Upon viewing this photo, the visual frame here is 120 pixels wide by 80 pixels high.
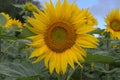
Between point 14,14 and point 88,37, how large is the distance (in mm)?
17322

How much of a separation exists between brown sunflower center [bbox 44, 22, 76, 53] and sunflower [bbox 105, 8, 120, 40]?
5.20 feet

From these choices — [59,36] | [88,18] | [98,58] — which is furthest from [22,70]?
[88,18]

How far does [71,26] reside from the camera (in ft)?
6.17

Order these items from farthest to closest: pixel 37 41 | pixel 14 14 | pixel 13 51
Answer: pixel 14 14, pixel 13 51, pixel 37 41

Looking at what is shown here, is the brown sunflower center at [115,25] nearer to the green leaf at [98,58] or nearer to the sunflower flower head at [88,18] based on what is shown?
the sunflower flower head at [88,18]

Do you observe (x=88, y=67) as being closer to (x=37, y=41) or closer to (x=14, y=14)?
(x=37, y=41)

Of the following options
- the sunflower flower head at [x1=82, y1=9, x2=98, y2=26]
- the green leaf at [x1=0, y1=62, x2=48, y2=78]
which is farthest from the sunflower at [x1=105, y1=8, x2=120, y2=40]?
the green leaf at [x1=0, y1=62, x2=48, y2=78]

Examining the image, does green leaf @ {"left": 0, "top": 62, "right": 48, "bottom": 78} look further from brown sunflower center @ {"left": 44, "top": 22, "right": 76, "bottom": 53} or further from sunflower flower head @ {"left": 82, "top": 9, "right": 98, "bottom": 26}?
sunflower flower head @ {"left": 82, "top": 9, "right": 98, "bottom": 26}

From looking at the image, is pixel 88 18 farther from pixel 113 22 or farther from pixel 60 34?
pixel 60 34

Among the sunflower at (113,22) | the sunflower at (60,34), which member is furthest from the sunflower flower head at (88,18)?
the sunflower at (60,34)

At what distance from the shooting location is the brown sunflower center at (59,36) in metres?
1.85

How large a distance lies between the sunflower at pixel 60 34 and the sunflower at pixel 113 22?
5.17 ft

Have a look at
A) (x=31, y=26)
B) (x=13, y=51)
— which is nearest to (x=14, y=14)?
(x=13, y=51)

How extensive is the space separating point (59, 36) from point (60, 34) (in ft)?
0.03
